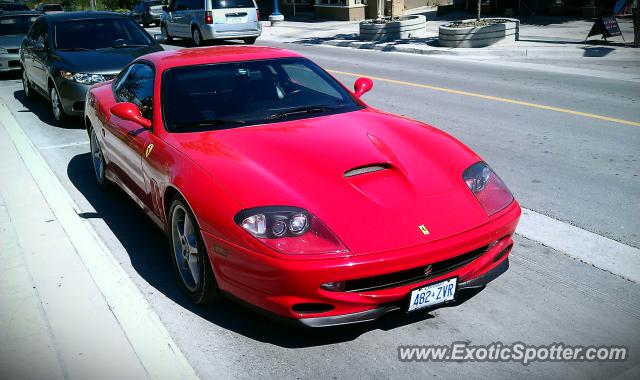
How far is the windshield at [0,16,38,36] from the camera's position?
56.6 feet

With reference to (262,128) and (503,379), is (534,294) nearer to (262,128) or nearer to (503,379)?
(503,379)

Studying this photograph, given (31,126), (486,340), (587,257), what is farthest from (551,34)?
(486,340)

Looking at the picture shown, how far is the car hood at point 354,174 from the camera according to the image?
367cm

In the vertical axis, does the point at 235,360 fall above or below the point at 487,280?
below

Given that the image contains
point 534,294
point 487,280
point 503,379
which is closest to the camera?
point 503,379

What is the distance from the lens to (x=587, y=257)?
486cm

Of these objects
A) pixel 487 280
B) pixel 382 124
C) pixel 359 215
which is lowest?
pixel 487 280

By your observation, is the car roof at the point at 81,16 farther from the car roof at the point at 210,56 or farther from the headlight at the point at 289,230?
the headlight at the point at 289,230

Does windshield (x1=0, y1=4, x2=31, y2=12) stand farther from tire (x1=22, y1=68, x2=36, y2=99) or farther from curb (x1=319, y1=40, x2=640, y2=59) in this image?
curb (x1=319, y1=40, x2=640, y2=59)

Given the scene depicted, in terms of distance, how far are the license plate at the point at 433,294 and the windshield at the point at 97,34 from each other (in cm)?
880

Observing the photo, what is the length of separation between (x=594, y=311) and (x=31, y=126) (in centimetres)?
931

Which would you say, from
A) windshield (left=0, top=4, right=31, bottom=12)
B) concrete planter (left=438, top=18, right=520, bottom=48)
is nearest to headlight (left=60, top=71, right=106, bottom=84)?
concrete planter (left=438, top=18, right=520, bottom=48)

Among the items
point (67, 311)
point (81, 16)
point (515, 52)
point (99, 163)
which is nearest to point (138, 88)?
point (99, 163)

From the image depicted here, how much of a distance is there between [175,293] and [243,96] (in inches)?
62.7
